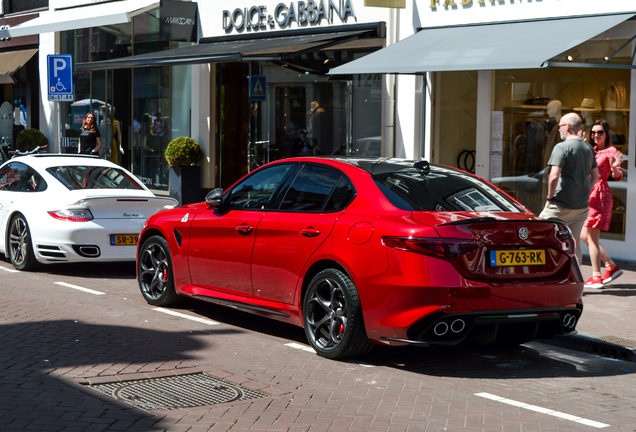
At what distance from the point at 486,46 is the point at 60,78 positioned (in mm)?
9503

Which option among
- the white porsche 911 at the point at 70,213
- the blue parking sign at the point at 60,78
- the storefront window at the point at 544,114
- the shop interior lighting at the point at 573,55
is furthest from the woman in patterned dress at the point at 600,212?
the blue parking sign at the point at 60,78

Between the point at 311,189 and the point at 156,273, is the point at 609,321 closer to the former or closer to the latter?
the point at 311,189

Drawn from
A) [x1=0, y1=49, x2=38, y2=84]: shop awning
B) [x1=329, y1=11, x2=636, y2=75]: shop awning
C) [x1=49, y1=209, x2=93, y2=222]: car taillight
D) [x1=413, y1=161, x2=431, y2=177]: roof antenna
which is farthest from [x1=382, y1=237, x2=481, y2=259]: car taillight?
[x1=0, y1=49, x2=38, y2=84]: shop awning

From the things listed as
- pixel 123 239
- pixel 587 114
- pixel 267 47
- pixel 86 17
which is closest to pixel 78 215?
pixel 123 239

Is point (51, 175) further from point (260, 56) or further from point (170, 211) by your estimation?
point (260, 56)

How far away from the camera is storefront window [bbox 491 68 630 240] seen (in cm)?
1189

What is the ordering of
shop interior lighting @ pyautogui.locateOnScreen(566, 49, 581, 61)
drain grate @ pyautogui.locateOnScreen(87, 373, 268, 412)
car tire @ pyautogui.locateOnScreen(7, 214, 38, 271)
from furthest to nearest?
shop interior lighting @ pyautogui.locateOnScreen(566, 49, 581, 61) → car tire @ pyautogui.locateOnScreen(7, 214, 38, 271) → drain grate @ pyautogui.locateOnScreen(87, 373, 268, 412)

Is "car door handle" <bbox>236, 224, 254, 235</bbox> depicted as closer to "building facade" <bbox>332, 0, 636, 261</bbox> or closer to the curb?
the curb

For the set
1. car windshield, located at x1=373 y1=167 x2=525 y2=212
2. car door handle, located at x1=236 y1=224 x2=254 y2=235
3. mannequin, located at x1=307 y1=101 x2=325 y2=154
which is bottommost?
car door handle, located at x1=236 y1=224 x2=254 y2=235

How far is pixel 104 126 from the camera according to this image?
23.0m

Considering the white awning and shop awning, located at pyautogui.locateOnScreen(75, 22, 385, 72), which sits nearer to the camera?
shop awning, located at pyautogui.locateOnScreen(75, 22, 385, 72)

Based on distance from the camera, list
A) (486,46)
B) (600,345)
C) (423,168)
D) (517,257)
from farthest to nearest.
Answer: (486,46)
(600,345)
(423,168)
(517,257)

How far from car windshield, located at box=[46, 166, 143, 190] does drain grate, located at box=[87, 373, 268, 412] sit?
17.9 feet

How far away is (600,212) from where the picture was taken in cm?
992
